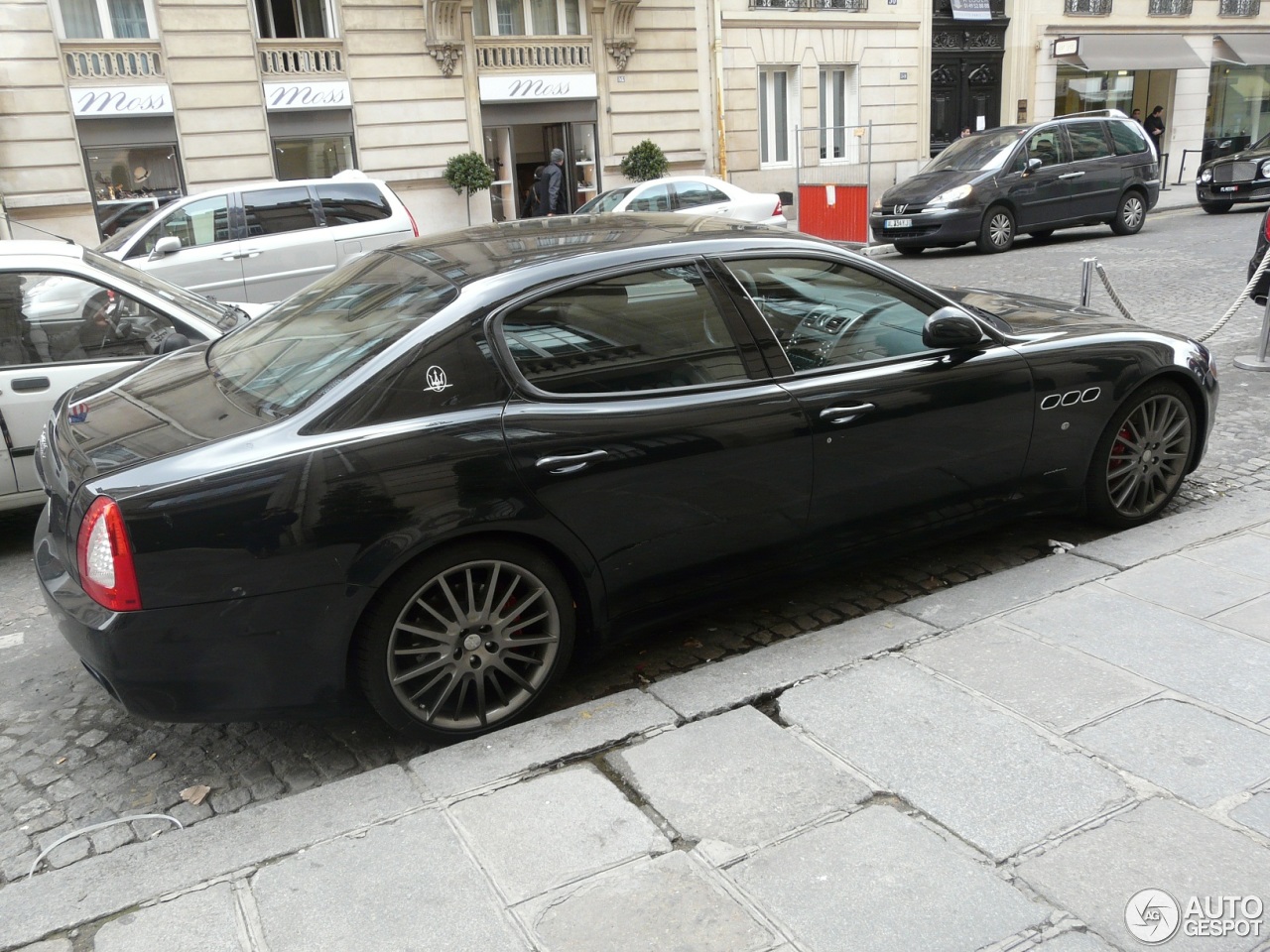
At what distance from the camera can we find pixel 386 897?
108 inches

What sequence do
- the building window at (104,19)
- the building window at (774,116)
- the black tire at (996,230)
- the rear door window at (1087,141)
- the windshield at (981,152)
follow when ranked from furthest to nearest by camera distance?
the building window at (774,116)
the building window at (104,19)
the rear door window at (1087,141)
the windshield at (981,152)
the black tire at (996,230)

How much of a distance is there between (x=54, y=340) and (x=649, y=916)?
15.1 ft

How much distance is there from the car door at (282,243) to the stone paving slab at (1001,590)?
28.0 feet

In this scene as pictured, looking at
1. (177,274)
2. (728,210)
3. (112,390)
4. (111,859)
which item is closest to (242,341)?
(112,390)

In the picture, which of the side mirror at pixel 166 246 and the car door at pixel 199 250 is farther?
the car door at pixel 199 250

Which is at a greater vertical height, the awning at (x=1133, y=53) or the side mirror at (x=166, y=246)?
→ the awning at (x=1133, y=53)

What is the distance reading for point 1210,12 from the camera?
1287 inches

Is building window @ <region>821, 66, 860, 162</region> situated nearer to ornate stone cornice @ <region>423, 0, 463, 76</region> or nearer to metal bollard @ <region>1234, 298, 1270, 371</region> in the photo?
ornate stone cornice @ <region>423, 0, 463, 76</region>

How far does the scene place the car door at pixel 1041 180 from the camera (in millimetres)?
16500

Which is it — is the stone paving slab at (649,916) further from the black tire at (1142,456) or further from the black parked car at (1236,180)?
the black parked car at (1236,180)

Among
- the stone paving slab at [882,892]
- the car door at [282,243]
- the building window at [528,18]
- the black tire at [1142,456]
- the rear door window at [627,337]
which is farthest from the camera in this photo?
the building window at [528,18]

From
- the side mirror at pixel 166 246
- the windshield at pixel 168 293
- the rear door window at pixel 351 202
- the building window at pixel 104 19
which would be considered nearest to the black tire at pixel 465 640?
the windshield at pixel 168 293

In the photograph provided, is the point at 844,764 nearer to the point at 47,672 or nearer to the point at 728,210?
the point at 47,672

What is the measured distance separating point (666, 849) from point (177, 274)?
983 centimetres
